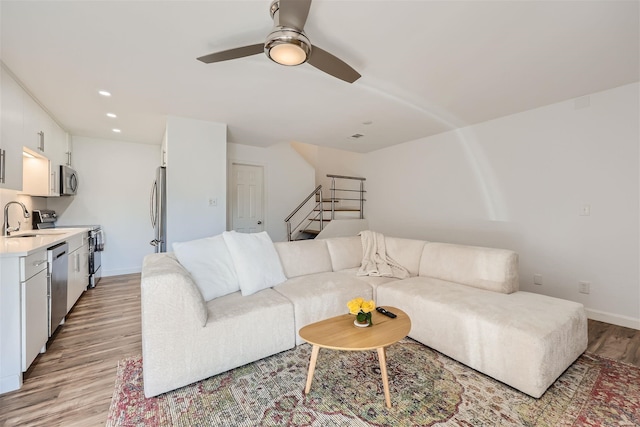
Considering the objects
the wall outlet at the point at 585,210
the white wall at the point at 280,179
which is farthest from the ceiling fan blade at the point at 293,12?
the white wall at the point at 280,179

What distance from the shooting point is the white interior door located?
532 cm

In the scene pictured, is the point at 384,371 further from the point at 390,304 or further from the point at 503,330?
the point at 390,304

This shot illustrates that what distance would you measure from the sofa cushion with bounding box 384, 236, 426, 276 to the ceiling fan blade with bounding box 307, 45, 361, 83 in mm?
2060

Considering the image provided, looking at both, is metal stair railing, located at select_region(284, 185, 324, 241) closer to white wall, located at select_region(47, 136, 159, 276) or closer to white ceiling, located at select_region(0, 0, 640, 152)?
white ceiling, located at select_region(0, 0, 640, 152)

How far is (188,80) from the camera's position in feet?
8.32

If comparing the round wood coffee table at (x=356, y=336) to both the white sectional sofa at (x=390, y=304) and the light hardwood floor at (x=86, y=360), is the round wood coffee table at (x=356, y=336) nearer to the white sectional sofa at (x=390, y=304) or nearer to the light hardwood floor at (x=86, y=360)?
the white sectional sofa at (x=390, y=304)

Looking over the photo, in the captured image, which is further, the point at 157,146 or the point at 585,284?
the point at 157,146

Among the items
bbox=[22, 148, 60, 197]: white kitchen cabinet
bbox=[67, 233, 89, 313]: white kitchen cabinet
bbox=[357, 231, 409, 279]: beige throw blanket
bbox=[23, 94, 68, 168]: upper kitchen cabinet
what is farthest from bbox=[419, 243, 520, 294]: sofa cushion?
bbox=[22, 148, 60, 197]: white kitchen cabinet

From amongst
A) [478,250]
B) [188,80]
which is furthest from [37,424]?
[478,250]

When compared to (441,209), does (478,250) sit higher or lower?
lower

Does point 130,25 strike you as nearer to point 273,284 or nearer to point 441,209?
point 273,284

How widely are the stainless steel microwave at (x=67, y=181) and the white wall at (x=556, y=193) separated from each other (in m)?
5.55

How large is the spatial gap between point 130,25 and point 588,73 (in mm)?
3850

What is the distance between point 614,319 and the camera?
2.77 m
